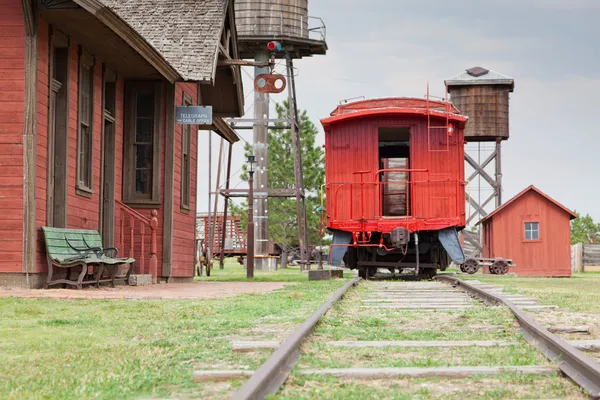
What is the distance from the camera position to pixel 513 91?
47906 millimetres

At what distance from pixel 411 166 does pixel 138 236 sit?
5535mm

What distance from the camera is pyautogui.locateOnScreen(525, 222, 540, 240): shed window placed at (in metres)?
32.6

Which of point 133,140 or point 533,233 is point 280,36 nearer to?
point 533,233

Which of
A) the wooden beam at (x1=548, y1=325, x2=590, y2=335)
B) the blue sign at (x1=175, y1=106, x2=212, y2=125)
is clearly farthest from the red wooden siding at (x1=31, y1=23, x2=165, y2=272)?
the wooden beam at (x1=548, y1=325, x2=590, y2=335)

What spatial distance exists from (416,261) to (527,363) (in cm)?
1352

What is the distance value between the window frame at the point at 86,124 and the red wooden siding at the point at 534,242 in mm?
20968

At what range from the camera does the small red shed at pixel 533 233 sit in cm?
3206

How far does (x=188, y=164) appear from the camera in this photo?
19406 mm

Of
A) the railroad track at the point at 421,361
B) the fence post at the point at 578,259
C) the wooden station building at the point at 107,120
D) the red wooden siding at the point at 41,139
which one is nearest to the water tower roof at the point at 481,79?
the fence post at the point at 578,259

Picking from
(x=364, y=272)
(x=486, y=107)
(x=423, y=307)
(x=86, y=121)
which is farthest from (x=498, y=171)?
(x=423, y=307)

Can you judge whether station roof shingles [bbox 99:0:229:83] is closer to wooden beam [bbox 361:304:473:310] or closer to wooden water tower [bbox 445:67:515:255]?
wooden beam [bbox 361:304:473:310]

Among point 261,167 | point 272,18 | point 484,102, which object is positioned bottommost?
point 261,167

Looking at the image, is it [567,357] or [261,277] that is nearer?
[567,357]

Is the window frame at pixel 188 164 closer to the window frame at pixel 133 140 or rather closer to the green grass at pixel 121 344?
the window frame at pixel 133 140
